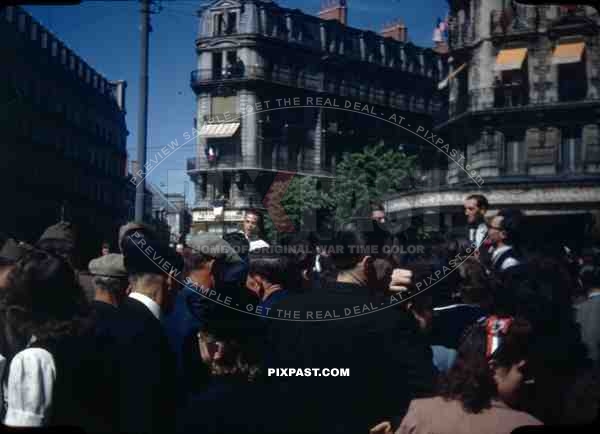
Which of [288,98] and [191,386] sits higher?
[288,98]

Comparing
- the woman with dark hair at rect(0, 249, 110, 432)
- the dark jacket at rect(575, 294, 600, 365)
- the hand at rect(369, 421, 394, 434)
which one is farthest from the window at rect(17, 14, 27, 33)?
the dark jacket at rect(575, 294, 600, 365)

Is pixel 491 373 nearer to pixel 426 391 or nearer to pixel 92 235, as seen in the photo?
pixel 426 391

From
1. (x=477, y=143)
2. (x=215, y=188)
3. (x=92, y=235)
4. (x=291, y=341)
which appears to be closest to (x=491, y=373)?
(x=291, y=341)

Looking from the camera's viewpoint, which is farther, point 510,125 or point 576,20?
point 510,125

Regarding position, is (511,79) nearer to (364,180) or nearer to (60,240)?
(364,180)

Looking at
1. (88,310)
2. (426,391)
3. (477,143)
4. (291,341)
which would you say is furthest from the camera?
(477,143)

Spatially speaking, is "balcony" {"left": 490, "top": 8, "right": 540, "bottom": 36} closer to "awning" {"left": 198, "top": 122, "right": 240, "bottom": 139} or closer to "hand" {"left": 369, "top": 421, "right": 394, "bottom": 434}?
"awning" {"left": 198, "top": 122, "right": 240, "bottom": 139}

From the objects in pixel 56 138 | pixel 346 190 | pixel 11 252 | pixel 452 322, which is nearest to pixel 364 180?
pixel 346 190

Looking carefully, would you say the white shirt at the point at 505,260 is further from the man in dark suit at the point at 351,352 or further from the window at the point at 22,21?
the window at the point at 22,21
